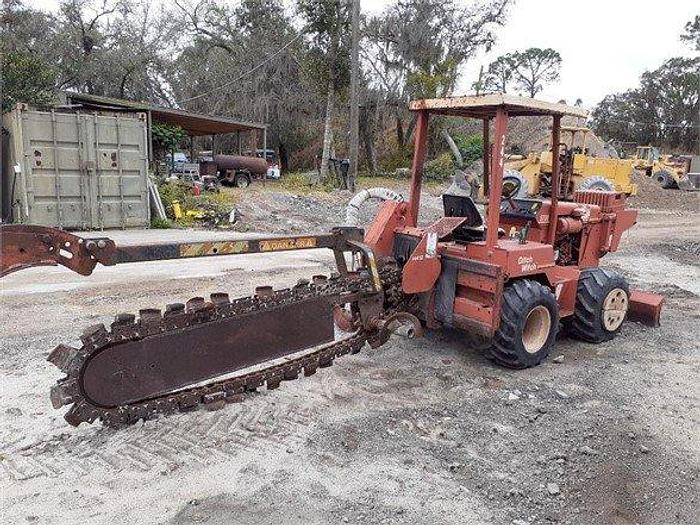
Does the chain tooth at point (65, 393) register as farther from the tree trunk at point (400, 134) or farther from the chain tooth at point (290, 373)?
the tree trunk at point (400, 134)

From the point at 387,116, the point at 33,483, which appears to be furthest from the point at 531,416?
the point at 387,116

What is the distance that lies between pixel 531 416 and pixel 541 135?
83.0 feet

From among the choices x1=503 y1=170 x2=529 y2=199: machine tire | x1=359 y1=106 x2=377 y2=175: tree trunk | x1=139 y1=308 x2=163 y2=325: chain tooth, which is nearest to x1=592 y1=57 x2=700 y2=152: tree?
x1=359 y1=106 x2=377 y2=175: tree trunk

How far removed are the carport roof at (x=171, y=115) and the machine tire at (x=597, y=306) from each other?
12.7m

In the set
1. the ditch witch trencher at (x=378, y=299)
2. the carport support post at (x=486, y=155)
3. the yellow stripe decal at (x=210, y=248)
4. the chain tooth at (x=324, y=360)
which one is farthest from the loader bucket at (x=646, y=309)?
the yellow stripe decal at (x=210, y=248)

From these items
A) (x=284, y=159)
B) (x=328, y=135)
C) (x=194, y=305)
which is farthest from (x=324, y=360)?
(x=284, y=159)

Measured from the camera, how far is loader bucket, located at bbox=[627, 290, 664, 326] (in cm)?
641

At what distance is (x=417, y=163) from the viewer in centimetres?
556

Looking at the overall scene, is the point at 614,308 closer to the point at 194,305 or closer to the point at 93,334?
the point at 194,305

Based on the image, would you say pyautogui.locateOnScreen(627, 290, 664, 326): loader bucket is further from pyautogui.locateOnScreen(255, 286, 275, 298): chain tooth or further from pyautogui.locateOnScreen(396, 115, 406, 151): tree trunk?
pyautogui.locateOnScreen(396, 115, 406, 151): tree trunk

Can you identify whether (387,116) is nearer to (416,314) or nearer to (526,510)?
(416,314)

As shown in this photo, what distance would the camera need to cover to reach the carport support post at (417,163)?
531 centimetres

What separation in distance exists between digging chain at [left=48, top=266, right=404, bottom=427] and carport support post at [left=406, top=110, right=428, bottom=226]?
1.27 metres

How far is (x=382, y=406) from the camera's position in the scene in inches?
167
